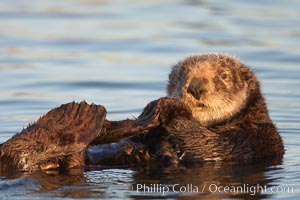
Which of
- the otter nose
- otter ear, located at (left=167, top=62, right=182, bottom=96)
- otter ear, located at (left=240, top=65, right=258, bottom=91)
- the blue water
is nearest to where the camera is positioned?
the blue water

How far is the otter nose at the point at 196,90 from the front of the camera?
25.2 ft

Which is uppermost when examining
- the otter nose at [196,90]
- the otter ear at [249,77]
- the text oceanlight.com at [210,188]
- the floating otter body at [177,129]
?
the otter ear at [249,77]

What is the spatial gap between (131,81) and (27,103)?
5.24ft

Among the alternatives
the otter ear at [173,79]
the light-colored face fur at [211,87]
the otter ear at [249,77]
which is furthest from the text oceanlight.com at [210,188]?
the otter ear at [173,79]

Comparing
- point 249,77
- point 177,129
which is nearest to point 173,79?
point 249,77

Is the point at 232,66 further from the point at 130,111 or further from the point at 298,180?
the point at 130,111

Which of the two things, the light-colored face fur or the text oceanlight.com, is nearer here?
the text oceanlight.com

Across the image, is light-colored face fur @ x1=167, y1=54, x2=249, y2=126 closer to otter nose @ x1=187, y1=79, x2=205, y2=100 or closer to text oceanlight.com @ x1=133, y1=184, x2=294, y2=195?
otter nose @ x1=187, y1=79, x2=205, y2=100

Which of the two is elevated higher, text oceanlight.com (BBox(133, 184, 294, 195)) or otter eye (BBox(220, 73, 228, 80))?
otter eye (BBox(220, 73, 228, 80))

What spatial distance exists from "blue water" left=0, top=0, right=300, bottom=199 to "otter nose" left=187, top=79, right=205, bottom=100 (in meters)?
0.62

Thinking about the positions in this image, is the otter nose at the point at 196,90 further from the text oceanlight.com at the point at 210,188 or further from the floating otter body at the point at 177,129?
the text oceanlight.com at the point at 210,188

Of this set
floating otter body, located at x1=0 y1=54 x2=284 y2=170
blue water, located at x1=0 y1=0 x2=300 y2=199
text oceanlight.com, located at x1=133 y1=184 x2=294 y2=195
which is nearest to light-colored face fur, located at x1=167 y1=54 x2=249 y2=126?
floating otter body, located at x1=0 y1=54 x2=284 y2=170

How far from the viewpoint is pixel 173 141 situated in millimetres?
7391

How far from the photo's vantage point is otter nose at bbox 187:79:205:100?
768 centimetres
